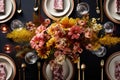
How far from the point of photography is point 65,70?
2070 mm

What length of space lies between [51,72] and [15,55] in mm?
347

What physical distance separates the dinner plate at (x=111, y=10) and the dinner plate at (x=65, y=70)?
0.49 meters

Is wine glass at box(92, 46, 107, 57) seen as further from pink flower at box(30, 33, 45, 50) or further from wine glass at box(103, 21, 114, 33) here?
pink flower at box(30, 33, 45, 50)

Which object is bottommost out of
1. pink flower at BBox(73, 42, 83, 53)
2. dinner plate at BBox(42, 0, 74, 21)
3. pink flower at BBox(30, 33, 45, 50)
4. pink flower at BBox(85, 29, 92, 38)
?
pink flower at BBox(73, 42, 83, 53)

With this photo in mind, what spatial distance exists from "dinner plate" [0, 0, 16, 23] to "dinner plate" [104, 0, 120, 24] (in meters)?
0.74

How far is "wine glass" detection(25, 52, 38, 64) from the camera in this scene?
1.99 meters

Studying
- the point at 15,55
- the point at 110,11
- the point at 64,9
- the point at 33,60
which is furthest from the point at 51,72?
the point at 110,11

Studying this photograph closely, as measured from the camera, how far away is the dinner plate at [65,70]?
2045 mm

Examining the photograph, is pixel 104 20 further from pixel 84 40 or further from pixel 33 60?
pixel 33 60

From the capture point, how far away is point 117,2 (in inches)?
86.0

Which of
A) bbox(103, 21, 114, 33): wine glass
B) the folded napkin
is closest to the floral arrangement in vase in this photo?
bbox(103, 21, 114, 33): wine glass

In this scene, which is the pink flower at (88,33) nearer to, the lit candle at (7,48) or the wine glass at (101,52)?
the wine glass at (101,52)

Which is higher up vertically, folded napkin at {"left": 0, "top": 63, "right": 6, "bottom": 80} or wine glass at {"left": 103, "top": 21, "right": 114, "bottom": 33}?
wine glass at {"left": 103, "top": 21, "right": 114, "bottom": 33}

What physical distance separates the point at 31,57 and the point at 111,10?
2.46 ft
